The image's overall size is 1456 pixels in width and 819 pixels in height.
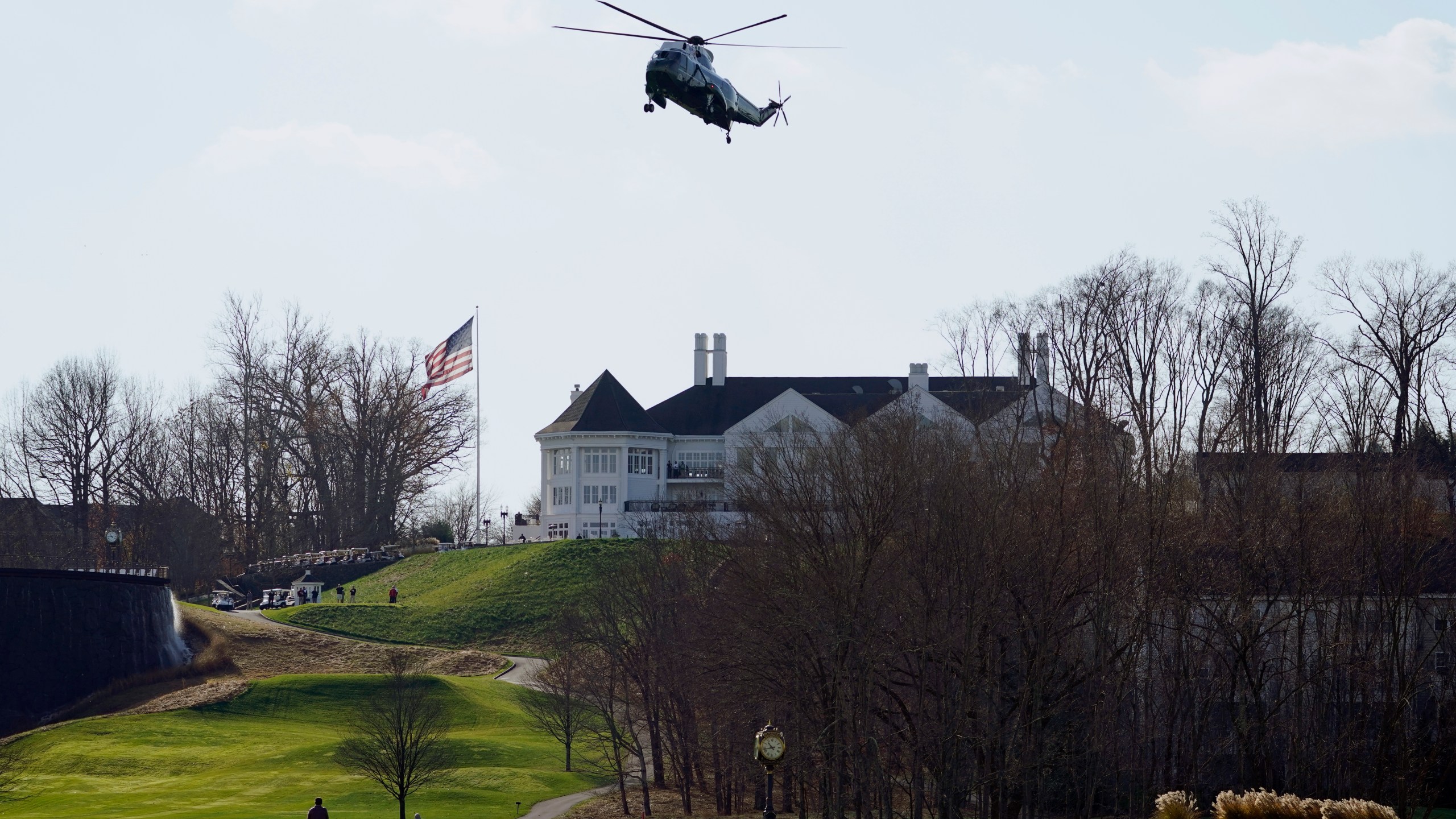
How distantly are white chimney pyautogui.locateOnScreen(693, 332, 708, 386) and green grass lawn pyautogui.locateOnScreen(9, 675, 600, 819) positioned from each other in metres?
39.2

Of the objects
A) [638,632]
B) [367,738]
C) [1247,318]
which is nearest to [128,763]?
[367,738]

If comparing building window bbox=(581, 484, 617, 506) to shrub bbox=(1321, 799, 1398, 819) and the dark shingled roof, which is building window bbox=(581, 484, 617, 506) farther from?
shrub bbox=(1321, 799, 1398, 819)

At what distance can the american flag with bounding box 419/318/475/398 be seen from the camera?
3290 inches

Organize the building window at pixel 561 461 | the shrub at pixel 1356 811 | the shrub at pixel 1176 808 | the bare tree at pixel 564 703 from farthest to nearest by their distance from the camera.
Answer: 1. the building window at pixel 561 461
2. the bare tree at pixel 564 703
3. the shrub at pixel 1176 808
4. the shrub at pixel 1356 811

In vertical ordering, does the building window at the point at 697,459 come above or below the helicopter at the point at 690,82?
below

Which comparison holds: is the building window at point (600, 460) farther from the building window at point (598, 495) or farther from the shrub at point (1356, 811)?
the shrub at point (1356, 811)

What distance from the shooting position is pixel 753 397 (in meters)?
95.1

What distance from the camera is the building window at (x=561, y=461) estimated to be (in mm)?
90000

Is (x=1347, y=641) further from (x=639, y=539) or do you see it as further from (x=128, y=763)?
(x=128, y=763)

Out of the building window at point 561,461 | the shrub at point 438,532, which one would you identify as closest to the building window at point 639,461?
the building window at point 561,461

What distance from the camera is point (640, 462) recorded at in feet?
295

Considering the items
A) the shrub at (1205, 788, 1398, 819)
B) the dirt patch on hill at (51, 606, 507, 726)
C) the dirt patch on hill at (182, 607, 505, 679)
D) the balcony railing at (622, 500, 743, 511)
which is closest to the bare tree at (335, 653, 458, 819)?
the dirt patch on hill at (51, 606, 507, 726)

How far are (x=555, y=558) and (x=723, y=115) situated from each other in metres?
51.7

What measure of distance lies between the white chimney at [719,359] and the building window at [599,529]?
13883 millimetres
